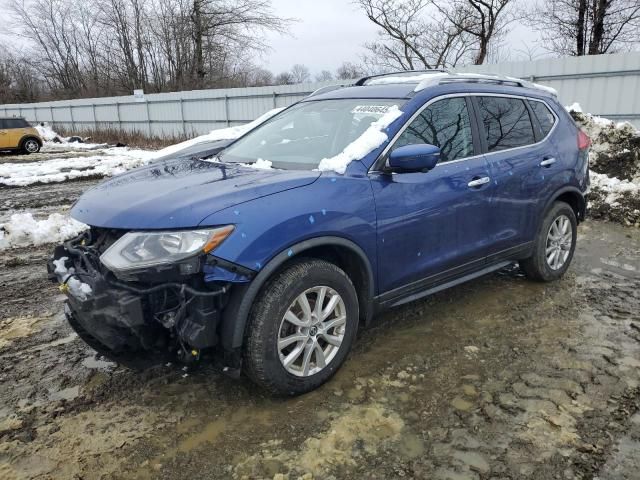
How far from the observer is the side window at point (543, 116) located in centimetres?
448

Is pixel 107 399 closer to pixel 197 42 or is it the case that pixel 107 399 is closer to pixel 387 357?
pixel 387 357

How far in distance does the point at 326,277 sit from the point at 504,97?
245 centimetres

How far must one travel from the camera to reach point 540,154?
4.32 m

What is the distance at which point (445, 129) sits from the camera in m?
3.67

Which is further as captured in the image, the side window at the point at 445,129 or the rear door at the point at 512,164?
the rear door at the point at 512,164

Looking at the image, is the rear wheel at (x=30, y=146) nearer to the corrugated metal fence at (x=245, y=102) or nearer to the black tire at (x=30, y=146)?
the black tire at (x=30, y=146)

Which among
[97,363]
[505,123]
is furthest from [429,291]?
[97,363]

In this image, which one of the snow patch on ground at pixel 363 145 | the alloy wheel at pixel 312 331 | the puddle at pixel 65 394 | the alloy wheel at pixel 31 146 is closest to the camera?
the alloy wheel at pixel 312 331

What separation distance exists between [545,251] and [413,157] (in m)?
2.20

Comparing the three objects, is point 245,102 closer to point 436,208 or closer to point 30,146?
point 30,146

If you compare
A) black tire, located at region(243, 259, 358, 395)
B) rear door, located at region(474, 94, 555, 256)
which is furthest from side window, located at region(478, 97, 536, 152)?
black tire, located at region(243, 259, 358, 395)

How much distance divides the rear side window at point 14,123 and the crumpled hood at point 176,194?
66.4ft

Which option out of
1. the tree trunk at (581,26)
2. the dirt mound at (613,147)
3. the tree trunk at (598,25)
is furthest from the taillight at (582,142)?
the tree trunk at (581,26)

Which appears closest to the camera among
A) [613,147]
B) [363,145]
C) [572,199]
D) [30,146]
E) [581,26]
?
[363,145]
